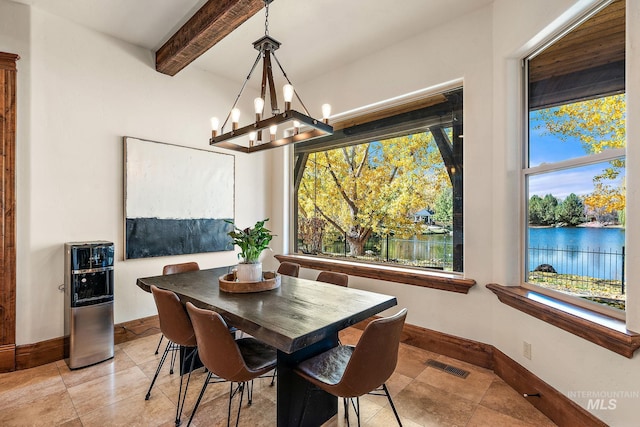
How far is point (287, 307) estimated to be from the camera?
6.22 feet

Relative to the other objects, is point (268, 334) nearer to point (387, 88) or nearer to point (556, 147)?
point (556, 147)

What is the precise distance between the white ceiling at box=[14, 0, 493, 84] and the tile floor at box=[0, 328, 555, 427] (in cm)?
316

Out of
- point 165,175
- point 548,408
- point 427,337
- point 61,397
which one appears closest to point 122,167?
point 165,175

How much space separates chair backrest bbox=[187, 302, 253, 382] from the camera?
5.13 feet

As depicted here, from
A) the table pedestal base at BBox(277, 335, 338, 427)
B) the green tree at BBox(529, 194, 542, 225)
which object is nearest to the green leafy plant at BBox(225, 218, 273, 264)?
the table pedestal base at BBox(277, 335, 338, 427)

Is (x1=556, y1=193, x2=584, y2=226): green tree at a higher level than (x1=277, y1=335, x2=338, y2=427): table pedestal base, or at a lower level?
higher

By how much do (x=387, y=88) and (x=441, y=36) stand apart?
0.68m

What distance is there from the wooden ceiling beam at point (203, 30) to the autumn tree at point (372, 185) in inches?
74.8

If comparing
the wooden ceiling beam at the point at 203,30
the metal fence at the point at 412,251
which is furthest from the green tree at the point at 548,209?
the wooden ceiling beam at the point at 203,30

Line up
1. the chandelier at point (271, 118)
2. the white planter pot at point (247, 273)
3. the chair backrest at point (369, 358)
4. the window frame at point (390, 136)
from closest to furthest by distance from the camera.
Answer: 1. the chair backrest at point (369, 358)
2. the chandelier at point (271, 118)
3. the white planter pot at point (247, 273)
4. the window frame at point (390, 136)

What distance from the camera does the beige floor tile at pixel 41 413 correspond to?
1.99m

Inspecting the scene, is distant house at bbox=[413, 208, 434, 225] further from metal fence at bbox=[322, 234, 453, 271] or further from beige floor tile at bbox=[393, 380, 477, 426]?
beige floor tile at bbox=[393, 380, 477, 426]

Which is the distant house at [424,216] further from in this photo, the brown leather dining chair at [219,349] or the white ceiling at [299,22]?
the brown leather dining chair at [219,349]

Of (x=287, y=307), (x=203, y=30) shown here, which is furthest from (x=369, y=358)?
(x=203, y=30)
